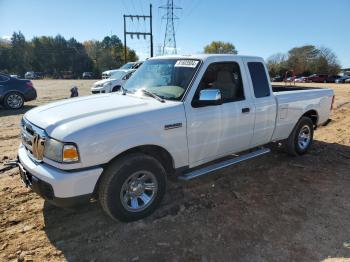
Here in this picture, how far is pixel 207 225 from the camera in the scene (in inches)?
144

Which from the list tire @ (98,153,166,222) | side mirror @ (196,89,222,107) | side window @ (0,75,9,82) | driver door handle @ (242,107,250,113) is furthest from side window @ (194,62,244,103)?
side window @ (0,75,9,82)

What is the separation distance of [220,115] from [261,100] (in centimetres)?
104

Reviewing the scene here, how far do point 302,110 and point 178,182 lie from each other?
9.48ft

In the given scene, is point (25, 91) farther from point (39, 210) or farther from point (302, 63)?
point (302, 63)

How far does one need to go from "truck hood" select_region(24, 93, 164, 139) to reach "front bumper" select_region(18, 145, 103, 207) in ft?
1.26

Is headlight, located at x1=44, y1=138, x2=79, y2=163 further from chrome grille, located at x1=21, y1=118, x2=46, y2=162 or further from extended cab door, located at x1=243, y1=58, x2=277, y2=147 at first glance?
extended cab door, located at x1=243, y1=58, x2=277, y2=147

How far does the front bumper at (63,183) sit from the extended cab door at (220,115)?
1.38 metres

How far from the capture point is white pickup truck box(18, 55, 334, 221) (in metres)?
3.10

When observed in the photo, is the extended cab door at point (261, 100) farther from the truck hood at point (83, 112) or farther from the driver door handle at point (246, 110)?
the truck hood at point (83, 112)

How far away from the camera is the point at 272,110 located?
5078mm

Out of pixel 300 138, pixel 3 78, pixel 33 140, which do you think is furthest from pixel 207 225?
pixel 3 78

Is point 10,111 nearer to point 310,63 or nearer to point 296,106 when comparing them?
point 296,106

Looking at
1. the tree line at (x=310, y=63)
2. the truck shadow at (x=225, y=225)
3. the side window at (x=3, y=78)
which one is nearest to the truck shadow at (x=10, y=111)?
the side window at (x=3, y=78)

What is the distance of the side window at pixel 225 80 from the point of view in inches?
166
